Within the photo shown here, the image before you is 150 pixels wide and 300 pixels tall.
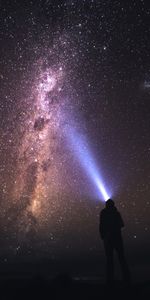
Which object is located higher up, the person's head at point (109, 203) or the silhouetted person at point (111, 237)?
the person's head at point (109, 203)

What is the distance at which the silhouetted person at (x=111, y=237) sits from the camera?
27.6ft

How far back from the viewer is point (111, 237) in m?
8.48

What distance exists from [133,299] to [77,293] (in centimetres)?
164

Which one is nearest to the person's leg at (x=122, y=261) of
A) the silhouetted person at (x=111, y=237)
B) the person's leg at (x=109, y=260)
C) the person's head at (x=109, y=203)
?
the silhouetted person at (x=111, y=237)

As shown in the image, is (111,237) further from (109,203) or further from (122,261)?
(109,203)

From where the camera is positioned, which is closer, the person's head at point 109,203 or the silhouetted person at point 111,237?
the silhouetted person at point 111,237

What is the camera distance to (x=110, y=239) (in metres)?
8.48

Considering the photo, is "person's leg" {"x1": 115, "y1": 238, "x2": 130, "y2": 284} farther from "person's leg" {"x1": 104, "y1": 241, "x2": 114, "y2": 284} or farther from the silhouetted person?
"person's leg" {"x1": 104, "y1": 241, "x2": 114, "y2": 284}

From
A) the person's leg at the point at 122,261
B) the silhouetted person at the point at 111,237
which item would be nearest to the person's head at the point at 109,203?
the silhouetted person at the point at 111,237

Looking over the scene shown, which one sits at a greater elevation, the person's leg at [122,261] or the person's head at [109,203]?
the person's head at [109,203]

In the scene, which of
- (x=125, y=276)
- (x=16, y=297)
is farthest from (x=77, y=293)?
(x=125, y=276)

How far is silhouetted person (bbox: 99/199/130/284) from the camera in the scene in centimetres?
841

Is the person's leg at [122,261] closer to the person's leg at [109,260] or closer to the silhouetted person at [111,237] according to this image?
the silhouetted person at [111,237]

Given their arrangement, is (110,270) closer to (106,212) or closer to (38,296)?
(106,212)
